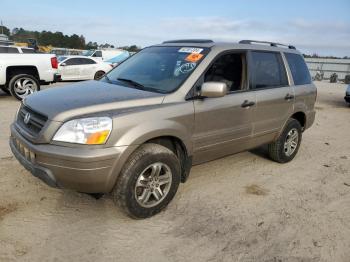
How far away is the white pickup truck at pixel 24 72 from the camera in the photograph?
9.71 meters

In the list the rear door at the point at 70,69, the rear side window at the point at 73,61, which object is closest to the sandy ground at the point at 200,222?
the rear door at the point at 70,69

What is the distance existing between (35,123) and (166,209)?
5.20 feet

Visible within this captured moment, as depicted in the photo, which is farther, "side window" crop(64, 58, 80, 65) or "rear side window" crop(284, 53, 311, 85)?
"side window" crop(64, 58, 80, 65)

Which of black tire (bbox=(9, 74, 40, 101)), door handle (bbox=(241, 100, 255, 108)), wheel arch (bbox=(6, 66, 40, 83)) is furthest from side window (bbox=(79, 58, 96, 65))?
door handle (bbox=(241, 100, 255, 108))

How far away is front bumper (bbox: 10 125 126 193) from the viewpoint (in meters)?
2.86

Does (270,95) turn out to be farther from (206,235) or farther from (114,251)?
(114,251)

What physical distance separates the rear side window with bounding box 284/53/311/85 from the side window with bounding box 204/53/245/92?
4.17 feet

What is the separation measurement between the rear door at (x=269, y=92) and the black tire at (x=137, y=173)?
62.9 inches

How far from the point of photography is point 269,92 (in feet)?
15.1

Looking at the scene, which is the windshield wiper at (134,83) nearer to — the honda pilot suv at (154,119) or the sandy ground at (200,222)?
the honda pilot suv at (154,119)

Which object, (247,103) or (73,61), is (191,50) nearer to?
(247,103)

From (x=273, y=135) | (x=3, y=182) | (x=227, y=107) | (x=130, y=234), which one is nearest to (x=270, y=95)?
(x=273, y=135)

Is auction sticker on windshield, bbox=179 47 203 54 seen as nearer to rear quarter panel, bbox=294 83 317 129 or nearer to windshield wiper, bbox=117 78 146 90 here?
windshield wiper, bbox=117 78 146 90

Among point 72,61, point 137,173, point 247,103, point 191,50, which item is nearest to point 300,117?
point 247,103
